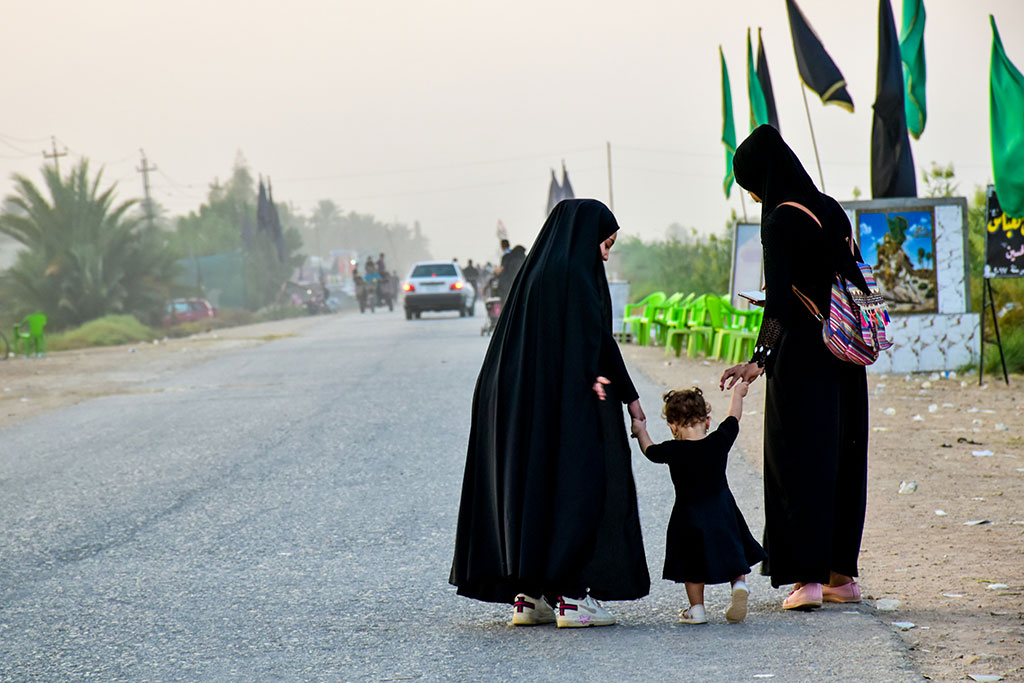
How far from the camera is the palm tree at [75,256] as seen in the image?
125ft

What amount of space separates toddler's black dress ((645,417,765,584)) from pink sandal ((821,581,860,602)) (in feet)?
1.65

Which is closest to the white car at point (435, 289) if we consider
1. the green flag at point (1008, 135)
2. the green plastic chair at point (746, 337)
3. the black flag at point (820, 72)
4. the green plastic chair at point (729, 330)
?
the green plastic chair at point (729, 330)

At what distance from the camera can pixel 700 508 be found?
448 centimetres

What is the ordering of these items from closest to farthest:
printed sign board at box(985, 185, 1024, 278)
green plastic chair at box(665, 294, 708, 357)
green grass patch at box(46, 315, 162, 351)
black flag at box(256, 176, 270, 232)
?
1. printed sign board at box(985, 185, 1024, 278)
2. green plastic chair at box(665, 294, 708, 357)
3. green grass patch at box(46, 315, 162, 351)
4. black flag at box(256, 176, 270, 232)

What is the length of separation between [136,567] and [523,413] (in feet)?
8.15

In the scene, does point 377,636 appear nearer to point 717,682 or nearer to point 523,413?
point 523,413

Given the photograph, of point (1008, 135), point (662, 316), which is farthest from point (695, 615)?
point (662, 316)

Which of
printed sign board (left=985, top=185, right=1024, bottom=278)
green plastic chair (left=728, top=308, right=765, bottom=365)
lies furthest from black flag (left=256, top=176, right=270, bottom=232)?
printed sign board (left=985, top=185, right=1024, bottom=278)

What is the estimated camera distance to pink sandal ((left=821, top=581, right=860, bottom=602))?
15.8 feet

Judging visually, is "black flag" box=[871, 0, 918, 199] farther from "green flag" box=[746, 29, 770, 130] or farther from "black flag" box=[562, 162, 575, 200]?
"black flag" box=[562, 162, 575, 200]

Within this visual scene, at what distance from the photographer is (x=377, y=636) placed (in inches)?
181

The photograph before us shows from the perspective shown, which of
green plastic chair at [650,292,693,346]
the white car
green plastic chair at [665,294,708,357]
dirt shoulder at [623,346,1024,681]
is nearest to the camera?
dirt shoulder at [623,346,1024,681]

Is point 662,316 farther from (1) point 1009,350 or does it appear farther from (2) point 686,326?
(1) point 1009,350

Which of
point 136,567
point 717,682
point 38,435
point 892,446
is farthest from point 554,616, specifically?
point 38,435
